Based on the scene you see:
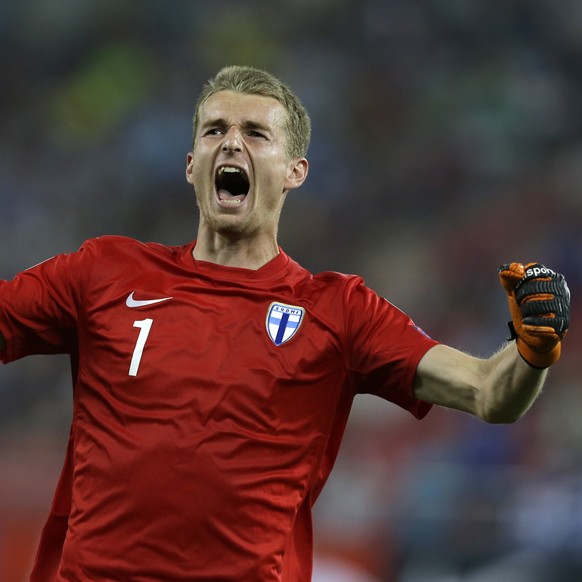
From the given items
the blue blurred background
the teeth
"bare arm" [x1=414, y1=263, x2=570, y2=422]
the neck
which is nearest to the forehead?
the teeth

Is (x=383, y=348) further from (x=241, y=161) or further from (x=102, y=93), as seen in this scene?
(x=102, y=93)

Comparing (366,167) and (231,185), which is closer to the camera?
(231,185)

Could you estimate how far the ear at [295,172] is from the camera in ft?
10.4

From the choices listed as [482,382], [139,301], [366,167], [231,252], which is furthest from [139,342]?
[366,167]

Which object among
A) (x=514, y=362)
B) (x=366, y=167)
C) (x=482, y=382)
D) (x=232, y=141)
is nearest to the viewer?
(x=514, y=362)

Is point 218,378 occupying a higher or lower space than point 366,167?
lower

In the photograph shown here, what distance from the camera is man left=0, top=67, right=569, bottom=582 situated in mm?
2443

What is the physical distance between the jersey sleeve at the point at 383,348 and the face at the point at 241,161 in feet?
1.38

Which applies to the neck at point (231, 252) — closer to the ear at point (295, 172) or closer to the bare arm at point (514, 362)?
Result: the ear at point (295, 172)

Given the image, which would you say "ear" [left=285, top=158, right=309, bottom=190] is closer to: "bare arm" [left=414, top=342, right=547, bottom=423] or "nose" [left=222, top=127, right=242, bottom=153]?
"nose" [left=222, top=127, right=242, bottom=153]

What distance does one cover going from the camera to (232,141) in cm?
297

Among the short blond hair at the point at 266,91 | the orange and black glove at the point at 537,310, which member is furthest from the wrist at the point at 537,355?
the short blond hair at the point at 266,91

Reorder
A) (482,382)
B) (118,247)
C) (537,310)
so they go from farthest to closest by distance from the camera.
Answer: (118,247) → (482,382) → (537,310)

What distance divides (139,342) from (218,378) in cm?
24
